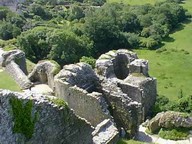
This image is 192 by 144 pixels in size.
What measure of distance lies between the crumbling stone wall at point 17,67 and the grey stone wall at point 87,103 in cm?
923

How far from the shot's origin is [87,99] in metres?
25.6

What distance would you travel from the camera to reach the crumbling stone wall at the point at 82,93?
83.5 ft

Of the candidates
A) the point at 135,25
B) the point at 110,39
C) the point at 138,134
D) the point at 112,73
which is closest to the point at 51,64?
the point at 112,73

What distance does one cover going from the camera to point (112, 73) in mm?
35094

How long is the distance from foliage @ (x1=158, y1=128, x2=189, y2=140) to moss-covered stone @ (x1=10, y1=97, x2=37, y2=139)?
13808mm

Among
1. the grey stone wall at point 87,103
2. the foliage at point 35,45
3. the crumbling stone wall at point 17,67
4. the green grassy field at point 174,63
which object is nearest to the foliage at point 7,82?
the crumbling stone wall at point 17,67

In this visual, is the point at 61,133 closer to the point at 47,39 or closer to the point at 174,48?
the point at 47,39

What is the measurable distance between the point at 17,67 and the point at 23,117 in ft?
68.5

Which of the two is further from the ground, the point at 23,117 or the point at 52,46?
the point at 23,117

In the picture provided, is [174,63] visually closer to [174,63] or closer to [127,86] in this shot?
[174,63]

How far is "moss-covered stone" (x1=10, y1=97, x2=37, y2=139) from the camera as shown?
16881mm

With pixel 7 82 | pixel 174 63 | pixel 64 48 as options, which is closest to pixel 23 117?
pixel 7 82

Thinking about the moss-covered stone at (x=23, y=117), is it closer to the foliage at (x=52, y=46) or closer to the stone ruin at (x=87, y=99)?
the stone ruin at (x=87, y=99)

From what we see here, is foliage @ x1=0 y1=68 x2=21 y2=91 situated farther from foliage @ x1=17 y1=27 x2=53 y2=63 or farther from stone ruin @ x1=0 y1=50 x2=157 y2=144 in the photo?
foliage @ x1=17 y1=27 x2=53 y2=63
